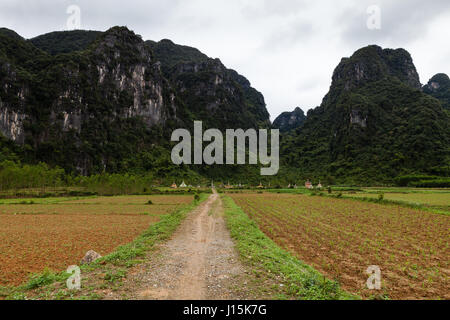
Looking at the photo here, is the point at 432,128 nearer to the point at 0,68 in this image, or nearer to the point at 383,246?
the point at 383,246

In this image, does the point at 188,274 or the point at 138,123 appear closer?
the point at 188,274

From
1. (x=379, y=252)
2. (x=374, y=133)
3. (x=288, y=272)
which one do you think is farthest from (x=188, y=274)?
(x=374, y=133)

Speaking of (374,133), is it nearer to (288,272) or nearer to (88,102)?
(88,102)

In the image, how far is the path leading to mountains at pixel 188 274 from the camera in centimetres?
647

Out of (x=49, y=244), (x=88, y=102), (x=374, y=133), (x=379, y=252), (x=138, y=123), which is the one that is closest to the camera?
(x=379, y=252)

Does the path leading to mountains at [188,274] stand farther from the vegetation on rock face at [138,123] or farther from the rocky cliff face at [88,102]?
the rocky cliff face at [88,102]

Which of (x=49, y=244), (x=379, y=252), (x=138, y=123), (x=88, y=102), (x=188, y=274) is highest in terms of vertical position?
(x=88, y=102)

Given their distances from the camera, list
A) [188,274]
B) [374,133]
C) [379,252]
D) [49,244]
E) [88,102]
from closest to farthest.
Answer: [188,274] < [379,252] < [49,244] < [88,102] < [374,133]

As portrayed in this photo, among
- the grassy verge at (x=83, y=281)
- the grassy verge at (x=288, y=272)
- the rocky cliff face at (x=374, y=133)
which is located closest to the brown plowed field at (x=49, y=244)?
the grassy verge at (x=83, y=281)

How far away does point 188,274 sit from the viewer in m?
8.02

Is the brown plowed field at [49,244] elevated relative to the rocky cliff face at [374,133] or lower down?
lower down

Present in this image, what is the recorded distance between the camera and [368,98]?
548 ft

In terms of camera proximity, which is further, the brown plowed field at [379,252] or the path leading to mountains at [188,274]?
the brown plowed field at [379,252]

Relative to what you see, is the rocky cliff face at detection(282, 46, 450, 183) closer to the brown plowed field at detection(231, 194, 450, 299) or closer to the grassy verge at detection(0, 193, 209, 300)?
the brown plowed field at detection(231, 194, 450, 299)
